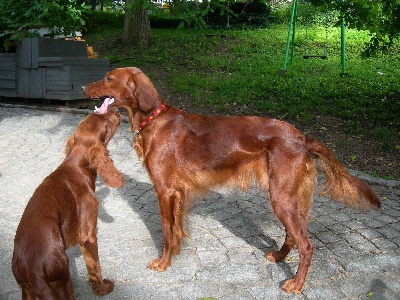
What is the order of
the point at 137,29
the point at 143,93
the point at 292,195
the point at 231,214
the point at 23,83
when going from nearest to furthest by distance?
the point at 292,195, the point at 143,93, the point at 231,214, the point at 23,83, the point at 137,29

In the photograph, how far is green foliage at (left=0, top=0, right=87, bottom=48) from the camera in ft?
33.4

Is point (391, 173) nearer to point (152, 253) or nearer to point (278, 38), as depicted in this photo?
point (152, 253)

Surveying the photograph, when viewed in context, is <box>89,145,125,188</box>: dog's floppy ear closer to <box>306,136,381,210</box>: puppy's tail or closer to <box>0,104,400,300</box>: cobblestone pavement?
<box>0,104,400,300</box>: cobblestone pavement

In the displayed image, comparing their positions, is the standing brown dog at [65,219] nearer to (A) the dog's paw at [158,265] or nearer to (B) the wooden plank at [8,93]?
(A) the dog's paw at [158,265]

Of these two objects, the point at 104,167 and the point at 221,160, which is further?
the point at 221,160

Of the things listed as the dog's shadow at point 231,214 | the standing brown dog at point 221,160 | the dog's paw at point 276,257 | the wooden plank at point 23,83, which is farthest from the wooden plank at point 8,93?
the dog's paw at point 276,257

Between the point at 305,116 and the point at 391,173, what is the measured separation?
2.55 metres

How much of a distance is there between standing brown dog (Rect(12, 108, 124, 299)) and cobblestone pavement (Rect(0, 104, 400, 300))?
52 centimetres

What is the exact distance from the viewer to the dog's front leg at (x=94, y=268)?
3453 millimetres

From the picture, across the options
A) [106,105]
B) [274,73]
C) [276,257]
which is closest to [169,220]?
[276,257]

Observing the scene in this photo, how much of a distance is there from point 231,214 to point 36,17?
7.59 m

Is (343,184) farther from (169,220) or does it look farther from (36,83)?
(36,83)

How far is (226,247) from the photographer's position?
432cm

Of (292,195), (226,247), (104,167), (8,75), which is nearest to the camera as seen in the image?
(104,167)
